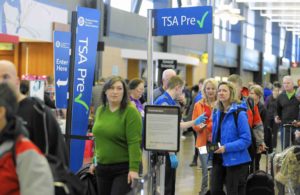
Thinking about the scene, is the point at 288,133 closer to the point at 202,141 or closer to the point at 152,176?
the point at 202,141

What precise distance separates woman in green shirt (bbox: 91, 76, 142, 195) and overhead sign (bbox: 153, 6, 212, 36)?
75 centimetres

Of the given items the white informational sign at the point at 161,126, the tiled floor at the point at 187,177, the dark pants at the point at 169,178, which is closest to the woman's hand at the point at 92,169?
the white informational sign at the point at 161,126

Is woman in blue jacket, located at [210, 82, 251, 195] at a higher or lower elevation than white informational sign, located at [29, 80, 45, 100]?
lower

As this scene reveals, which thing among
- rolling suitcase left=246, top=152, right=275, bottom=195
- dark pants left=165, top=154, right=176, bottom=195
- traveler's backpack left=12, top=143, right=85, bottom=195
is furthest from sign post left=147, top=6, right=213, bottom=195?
traveler's backpack left=12, top=143, right=85, bottom=195

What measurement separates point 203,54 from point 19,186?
21.3m

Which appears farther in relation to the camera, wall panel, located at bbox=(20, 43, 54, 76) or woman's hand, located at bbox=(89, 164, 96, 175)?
wall panel, located at bbox=(20, 43, 54, 76)

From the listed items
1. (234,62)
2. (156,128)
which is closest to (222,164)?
(156,128)

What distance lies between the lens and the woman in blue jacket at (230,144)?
4.68m

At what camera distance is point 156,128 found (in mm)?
4031

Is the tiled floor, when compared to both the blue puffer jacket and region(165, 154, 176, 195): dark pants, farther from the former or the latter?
the blue puffer jacket

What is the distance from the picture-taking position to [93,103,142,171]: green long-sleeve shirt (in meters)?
4.00

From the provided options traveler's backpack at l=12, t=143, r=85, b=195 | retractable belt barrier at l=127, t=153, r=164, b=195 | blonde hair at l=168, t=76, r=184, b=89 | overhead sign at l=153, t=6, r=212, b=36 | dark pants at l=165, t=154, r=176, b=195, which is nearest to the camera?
traveler's backpack at l=12, t=143, r=85, b=195

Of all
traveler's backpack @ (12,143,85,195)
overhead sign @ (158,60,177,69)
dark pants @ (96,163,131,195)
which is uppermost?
overhead sign @ (158,60,177,69)

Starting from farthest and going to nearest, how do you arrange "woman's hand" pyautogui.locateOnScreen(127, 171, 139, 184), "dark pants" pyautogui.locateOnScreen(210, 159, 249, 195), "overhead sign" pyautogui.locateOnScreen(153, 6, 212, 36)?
"dark pants" pyautogui.locateOnScreen(210, 159, 249, 195) < "overhead sign" pyautogui.locateOnScreen(153, 6, 212, 36) < "woman's hand" pyautogui.locateOnScreen(127, 171, 139, 184)
